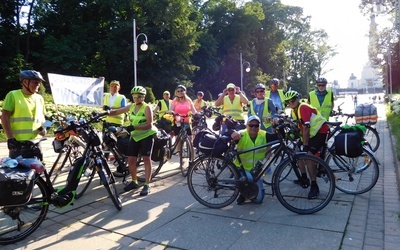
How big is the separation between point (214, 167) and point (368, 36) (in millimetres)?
35618

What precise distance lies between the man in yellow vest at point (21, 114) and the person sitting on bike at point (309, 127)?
3.51 meters

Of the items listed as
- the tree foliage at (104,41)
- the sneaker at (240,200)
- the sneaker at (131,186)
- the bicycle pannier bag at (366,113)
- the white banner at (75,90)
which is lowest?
the sneaker at (240,200)

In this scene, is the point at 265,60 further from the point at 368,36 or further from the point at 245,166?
the point at 245,166

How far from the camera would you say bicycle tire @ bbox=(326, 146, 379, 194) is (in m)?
5.27

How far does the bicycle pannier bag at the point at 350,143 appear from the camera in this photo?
4898 millimetres

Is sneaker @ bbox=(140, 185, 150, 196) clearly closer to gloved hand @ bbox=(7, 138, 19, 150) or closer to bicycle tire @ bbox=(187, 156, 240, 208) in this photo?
bicycle tire @ bbox=(187, 156, 240, 208)

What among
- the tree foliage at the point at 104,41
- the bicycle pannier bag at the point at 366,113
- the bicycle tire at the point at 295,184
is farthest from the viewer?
the tree foliage at the point at 104,41

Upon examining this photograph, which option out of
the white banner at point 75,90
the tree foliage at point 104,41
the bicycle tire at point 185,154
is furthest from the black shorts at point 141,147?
the tree foliage at point 104,41

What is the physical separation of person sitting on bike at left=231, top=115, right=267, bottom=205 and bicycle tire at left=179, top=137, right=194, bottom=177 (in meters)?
2.14

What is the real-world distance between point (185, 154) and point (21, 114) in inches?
134

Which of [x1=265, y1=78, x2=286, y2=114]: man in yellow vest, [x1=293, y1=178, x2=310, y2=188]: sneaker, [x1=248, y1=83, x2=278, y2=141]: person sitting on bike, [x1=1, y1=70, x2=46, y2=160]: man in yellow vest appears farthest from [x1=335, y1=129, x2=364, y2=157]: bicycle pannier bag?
[x1=1, y1=70, x2=46, y2=160]: man in yellow vest

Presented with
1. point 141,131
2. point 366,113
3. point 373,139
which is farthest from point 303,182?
point 373,139

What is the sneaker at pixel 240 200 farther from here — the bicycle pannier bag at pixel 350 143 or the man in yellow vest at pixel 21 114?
the man in yellow vest at pixel 21 114

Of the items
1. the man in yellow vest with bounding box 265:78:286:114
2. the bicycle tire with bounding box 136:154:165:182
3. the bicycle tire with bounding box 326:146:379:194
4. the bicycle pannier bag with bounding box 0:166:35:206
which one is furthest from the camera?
the man in yellow vest with bounding box 265:78:286:114
